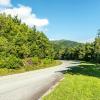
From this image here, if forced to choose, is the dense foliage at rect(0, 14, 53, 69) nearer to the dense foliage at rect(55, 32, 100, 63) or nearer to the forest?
the forest

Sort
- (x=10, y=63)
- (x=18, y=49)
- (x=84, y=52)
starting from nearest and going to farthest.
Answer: (x=10, y=63) → (x=18, y=49) → (x=84, y=52)

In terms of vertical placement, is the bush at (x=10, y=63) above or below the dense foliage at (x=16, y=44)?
below

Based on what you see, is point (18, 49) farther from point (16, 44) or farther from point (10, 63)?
point (10, 63)

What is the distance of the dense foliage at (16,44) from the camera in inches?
1770

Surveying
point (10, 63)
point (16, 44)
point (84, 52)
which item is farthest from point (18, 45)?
point (84, 52)

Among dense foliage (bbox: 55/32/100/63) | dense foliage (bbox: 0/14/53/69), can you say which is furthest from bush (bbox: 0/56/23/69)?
dense foliage (bbox: 55/32/100/63)

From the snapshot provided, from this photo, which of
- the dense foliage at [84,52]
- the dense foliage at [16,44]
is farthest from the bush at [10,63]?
the dense foliage at [84,52]

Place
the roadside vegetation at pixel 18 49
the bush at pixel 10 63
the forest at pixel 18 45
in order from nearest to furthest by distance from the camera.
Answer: the bush at pixel 10 63 < the roadside vegetation at pixel 18 49 < the forest at pixel 18 45

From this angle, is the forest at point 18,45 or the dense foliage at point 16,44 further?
the forest at point 18,45

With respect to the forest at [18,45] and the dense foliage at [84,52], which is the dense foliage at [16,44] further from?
the dense foliage at [84,52]

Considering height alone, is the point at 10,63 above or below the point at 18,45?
below

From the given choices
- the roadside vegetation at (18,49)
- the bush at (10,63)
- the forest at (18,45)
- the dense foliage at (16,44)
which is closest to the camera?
the bush at (10,63)

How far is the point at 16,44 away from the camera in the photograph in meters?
56.5

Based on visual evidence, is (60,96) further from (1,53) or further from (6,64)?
(1,53)
